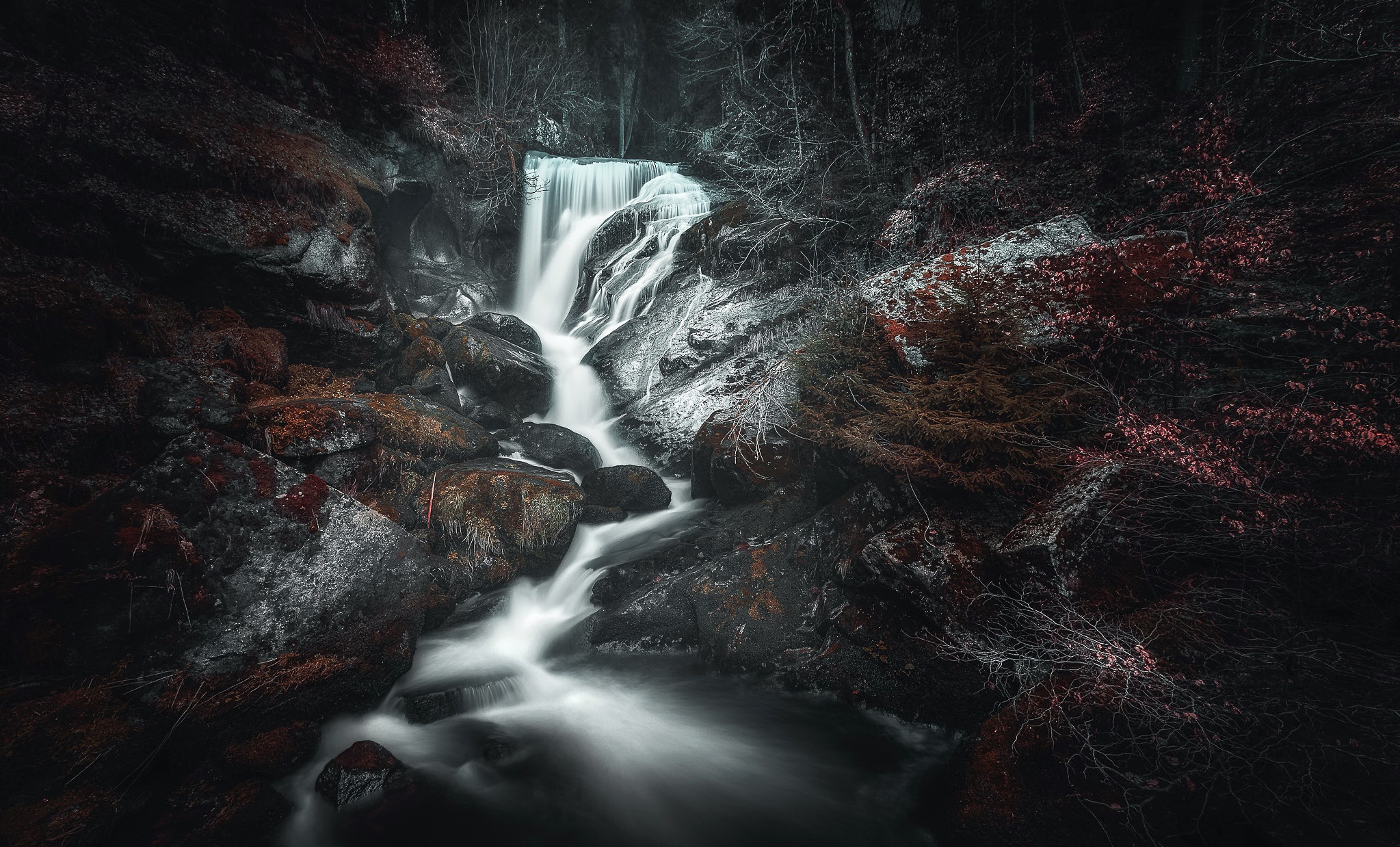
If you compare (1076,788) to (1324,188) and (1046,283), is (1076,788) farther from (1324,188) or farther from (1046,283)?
(1324,188)

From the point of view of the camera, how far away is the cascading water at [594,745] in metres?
4.57

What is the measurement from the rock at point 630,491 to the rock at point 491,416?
3.07m

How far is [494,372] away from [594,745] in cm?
798

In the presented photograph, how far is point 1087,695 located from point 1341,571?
1771mm

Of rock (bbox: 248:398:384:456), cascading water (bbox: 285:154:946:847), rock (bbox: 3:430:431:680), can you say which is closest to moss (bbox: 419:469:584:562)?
cascading water (bbox: 285:154:946:847)

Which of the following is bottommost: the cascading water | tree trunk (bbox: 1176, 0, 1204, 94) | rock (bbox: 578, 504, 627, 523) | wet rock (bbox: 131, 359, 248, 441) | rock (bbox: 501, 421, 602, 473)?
the cascading water

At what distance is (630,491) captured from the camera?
8820mm

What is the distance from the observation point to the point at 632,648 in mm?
6391

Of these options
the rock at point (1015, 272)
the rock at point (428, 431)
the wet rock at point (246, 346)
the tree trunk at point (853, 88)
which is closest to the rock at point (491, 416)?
the rock at point (428, 431)

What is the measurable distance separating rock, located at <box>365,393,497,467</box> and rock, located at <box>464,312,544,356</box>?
3950 millimetres

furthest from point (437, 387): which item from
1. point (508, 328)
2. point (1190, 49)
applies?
point (1190, 49)

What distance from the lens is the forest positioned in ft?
Result: 11.6

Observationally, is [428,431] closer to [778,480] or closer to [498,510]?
[498,510]

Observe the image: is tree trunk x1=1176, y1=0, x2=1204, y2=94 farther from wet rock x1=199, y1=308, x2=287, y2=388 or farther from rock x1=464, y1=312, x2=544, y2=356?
wet rock x1=199, y1=308, x2=287, y2=388
